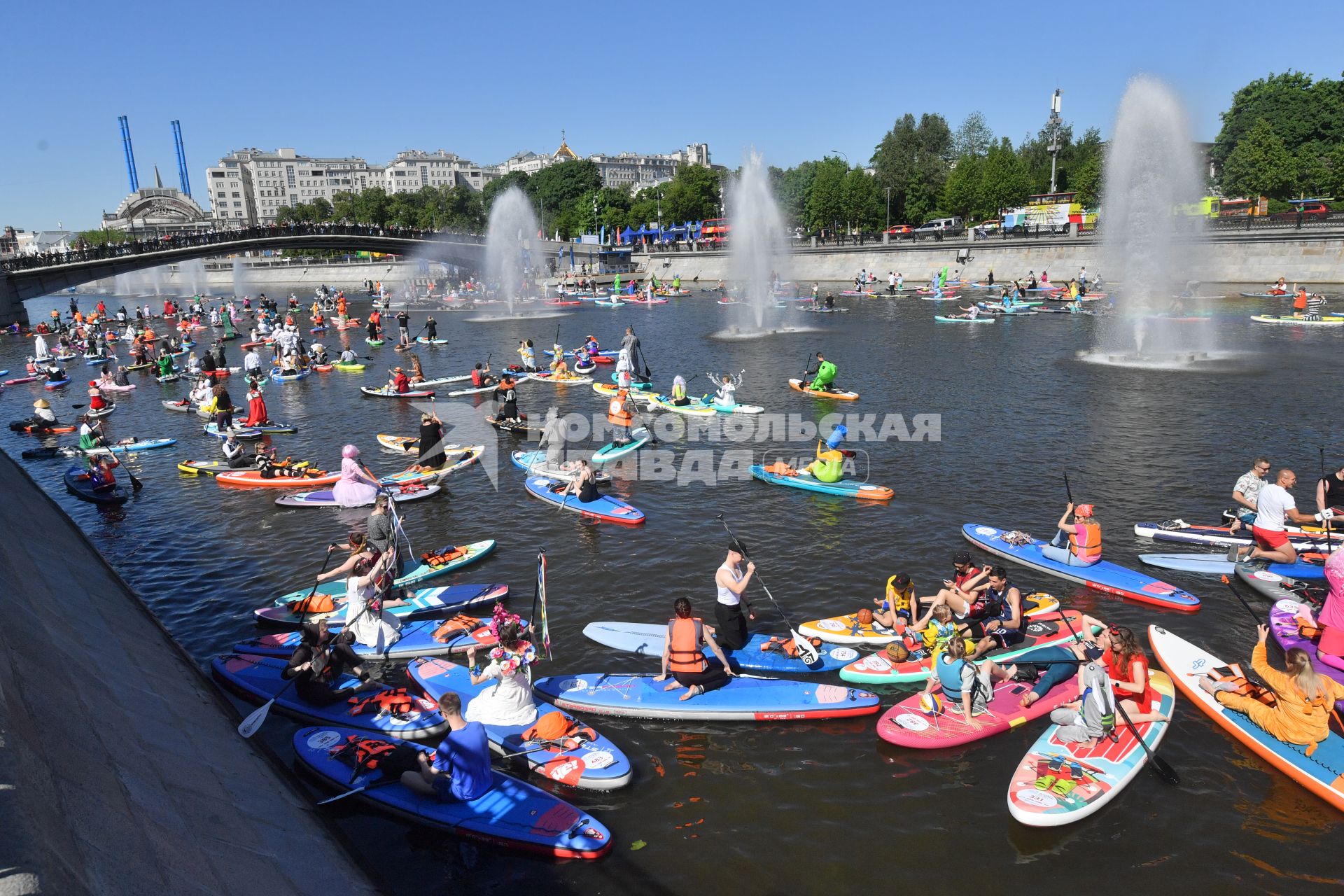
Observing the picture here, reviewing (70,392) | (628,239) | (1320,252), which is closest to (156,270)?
(628,239)

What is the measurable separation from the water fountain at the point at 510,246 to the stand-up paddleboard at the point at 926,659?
6679cm

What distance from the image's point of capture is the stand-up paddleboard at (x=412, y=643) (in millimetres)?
14844

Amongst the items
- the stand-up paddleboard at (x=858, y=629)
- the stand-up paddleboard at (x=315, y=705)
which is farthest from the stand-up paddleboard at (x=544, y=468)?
the stand-up paddleboard at (x=315, y=705)

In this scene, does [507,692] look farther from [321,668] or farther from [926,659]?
[926,659]

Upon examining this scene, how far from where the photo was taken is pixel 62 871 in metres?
6.10

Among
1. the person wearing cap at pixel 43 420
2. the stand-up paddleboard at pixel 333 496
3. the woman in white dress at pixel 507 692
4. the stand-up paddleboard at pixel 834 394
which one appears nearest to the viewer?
the woman in white dress at pixel 507 692

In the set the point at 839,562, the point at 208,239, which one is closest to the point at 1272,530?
the point at 839,562

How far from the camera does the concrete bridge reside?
248ft

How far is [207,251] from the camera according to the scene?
8525cm

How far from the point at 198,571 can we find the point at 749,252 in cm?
4699

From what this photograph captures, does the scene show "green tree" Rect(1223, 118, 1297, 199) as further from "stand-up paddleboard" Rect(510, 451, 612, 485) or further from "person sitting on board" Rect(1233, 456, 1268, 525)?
"stand-up paddleboard" Rect(510, 451, 612, 485)

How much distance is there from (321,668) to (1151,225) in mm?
45177

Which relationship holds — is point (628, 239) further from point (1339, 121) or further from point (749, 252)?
point (1339, 121)

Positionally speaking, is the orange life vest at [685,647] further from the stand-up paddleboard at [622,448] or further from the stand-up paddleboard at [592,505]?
the stand-up paddleboard at [622,448]
